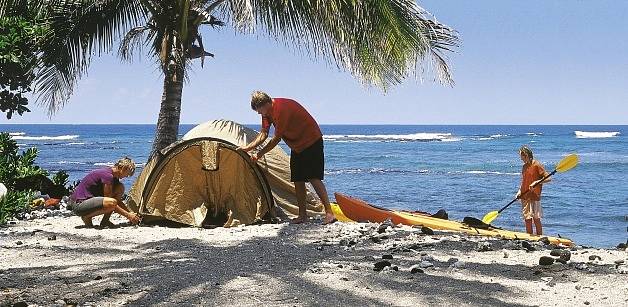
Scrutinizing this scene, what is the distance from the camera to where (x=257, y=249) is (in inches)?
294

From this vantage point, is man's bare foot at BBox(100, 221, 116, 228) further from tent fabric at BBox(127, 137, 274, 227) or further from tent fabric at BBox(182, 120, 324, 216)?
tent fabric at BBox(182, 120, 324, 216)

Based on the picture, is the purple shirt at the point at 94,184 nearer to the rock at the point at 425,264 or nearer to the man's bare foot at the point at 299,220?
the man's bare foot at the point at 299,220

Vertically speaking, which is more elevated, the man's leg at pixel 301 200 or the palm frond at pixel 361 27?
the palm frond at pixel 361 27

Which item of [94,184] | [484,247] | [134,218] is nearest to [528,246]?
[484,247]

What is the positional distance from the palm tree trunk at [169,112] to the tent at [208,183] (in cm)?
196

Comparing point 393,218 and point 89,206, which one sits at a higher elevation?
point 89,206

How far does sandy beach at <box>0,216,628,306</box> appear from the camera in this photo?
5.32 m

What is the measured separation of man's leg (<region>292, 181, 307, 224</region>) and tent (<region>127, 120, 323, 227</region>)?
1.59 feet

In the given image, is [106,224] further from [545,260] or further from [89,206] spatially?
[545,260]

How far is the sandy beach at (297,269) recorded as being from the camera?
5.32 metres

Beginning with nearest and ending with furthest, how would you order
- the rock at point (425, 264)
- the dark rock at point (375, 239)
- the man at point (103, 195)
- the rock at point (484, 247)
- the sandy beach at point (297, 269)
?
the sandy beach at point (297, 269) → the rock at point (425, 264) → the rock at point (484, 247) → the dark rock at point (375, 239) → the man at point (103, 195)

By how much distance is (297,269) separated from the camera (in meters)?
6.37

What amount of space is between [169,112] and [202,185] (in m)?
2.47

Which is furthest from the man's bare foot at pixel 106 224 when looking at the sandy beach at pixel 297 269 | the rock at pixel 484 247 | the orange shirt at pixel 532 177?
the orange shirt at pixel 532 177
